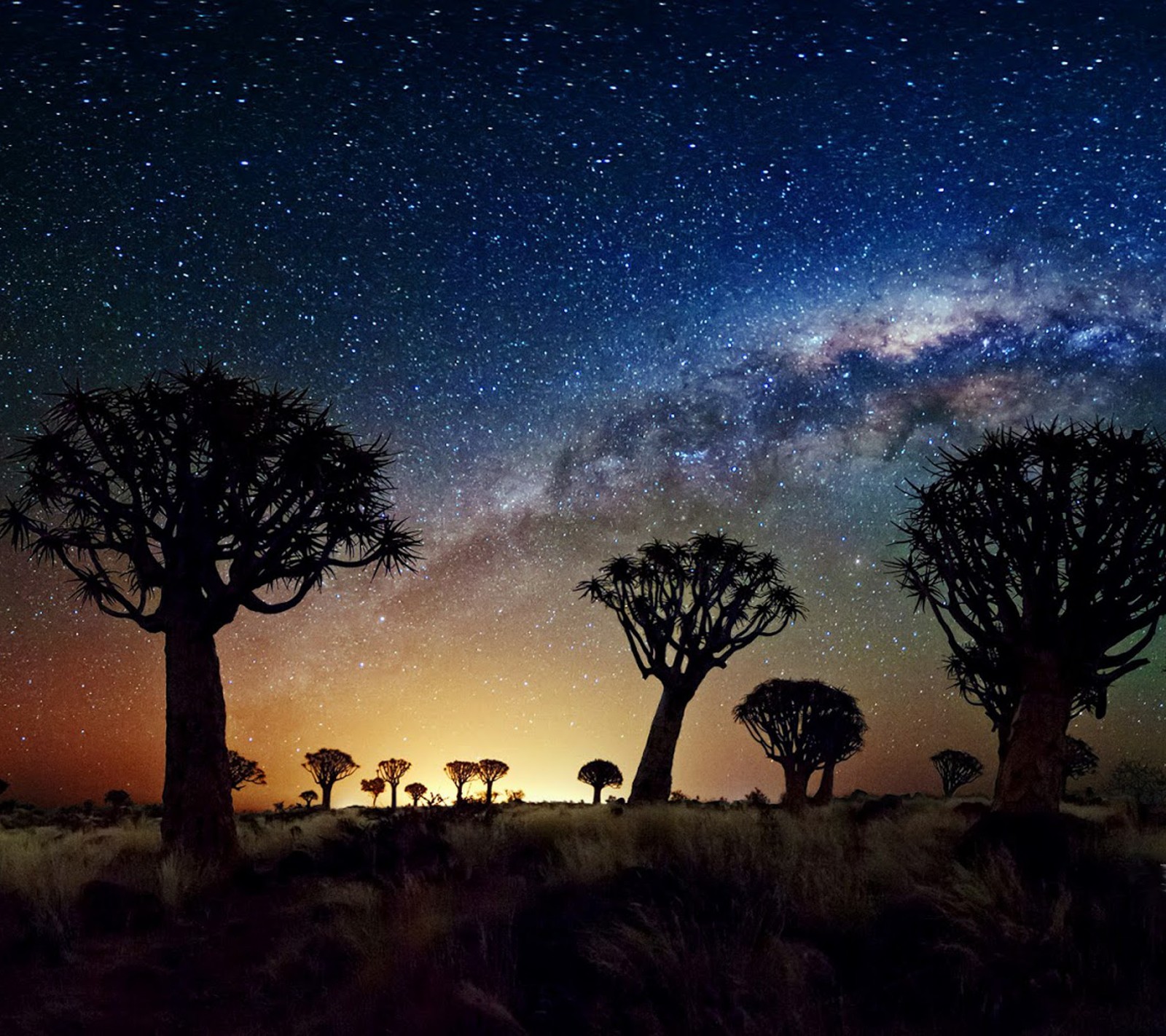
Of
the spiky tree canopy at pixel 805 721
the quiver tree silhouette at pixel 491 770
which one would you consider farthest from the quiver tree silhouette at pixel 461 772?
the spiky tree canopy at pixel 805 721

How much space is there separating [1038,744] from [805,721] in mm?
19152

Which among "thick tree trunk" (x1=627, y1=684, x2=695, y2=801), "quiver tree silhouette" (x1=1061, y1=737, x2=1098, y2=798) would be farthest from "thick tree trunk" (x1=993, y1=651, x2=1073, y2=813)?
"quiver tree silhouette" (x1=1061, y1=737, x2=1098, y2=798)

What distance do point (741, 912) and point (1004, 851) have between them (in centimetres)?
277

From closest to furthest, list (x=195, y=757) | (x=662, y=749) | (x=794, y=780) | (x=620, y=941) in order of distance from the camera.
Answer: (x=620, y=941)
(x=195, y=757)
(x=662, y=749)
(x=794, y=780)

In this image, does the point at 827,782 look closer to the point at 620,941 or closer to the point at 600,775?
the point at 600,775

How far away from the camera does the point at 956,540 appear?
34.6 feet

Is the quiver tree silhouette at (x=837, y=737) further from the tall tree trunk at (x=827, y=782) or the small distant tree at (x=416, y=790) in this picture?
the small distant tree at (x=416, y=790)

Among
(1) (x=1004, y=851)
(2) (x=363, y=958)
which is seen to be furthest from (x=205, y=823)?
(1) (x=1004, y=851)

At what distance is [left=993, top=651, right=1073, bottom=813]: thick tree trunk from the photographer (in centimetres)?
920

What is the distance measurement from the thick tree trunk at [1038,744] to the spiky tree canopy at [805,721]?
18.7 metres

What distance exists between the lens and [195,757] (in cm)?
1008

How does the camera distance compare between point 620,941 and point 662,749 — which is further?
point 662,749

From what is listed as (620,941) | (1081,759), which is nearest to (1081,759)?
(1081,759)

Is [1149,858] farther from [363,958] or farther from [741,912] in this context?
[363,958]
